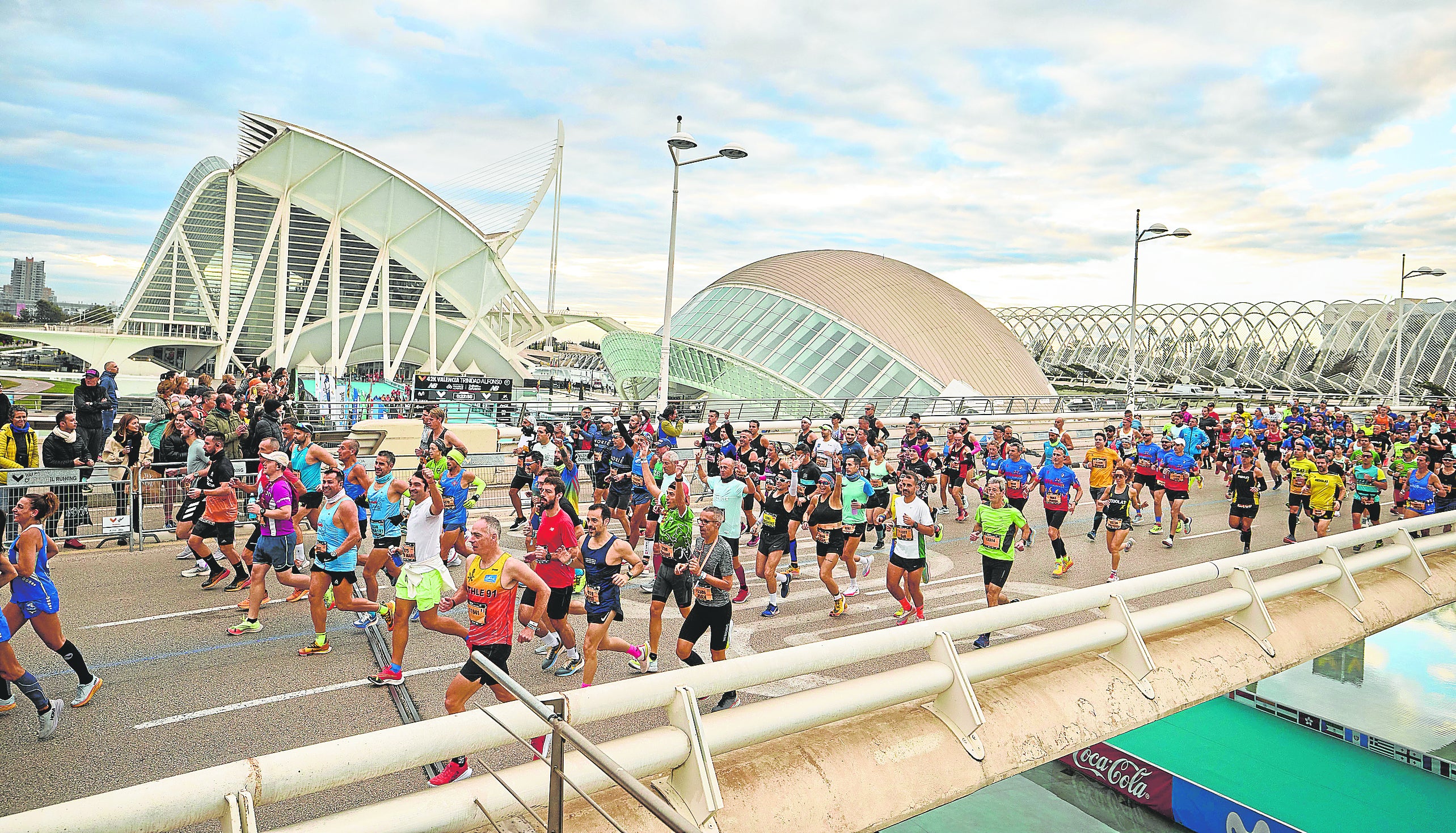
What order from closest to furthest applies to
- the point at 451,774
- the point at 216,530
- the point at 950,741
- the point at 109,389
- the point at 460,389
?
the point at 950,741 < the point at 451,774 < the point at 216,530 < the point at 109,389 < the point at 460,389

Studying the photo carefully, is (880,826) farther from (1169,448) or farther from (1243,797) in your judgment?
(1169,448)

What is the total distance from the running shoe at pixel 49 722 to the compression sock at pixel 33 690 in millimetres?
38

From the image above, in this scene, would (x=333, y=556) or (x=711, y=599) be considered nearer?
(x=711, y=599)

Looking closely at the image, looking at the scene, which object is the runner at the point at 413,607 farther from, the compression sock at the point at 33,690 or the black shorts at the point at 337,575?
the compression sock at the point at 33,690

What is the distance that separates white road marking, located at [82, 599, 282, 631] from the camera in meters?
8.07

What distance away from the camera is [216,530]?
9133mm

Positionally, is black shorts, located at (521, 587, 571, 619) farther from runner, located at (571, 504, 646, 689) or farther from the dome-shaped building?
the dome-shaped building

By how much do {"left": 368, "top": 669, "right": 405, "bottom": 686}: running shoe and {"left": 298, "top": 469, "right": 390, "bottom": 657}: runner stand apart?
2.41 feet

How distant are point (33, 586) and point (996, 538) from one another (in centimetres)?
808

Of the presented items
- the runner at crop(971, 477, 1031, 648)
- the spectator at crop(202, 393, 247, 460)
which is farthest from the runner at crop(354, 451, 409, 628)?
the runner at crop(971, 477, 1031, 648)

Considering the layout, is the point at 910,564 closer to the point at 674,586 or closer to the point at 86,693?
the point at 674,586

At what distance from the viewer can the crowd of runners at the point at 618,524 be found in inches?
254

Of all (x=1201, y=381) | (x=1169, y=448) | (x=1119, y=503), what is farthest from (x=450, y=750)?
(x=1201, y=381)

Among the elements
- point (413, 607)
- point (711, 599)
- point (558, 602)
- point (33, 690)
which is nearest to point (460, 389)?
point (413, 607)
